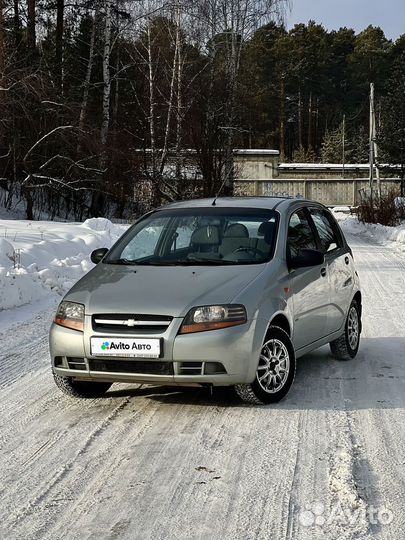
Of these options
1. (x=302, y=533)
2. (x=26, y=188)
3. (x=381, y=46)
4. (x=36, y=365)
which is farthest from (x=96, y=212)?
(x=381, y=46)

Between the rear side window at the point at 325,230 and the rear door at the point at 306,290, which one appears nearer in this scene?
the rear door at the point at 306,290

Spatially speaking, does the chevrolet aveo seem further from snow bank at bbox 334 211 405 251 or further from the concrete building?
the concrete building

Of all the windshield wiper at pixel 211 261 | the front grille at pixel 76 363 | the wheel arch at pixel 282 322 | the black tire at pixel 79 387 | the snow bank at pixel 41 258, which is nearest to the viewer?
the front grille at pixel 76 363

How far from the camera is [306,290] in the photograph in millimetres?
6035

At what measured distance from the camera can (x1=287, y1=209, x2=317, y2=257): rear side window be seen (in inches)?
245

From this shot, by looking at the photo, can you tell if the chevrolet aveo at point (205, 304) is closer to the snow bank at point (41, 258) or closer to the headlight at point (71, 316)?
the headlight at point (71, 316)

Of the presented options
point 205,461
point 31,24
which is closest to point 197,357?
point 205,461

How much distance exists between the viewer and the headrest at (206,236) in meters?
6.10

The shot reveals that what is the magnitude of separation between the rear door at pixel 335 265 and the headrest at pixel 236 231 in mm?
944

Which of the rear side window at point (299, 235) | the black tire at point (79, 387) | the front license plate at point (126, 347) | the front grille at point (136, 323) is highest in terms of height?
the rear side window at point (299, 235)

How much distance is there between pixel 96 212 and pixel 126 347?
2511cm

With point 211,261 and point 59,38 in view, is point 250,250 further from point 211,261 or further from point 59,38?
point 59,38

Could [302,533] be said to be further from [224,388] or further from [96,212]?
[96,212]

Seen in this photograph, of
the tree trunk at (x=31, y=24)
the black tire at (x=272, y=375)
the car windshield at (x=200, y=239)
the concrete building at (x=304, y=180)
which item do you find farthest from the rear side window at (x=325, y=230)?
the concrete building at (x=304, y=180)
